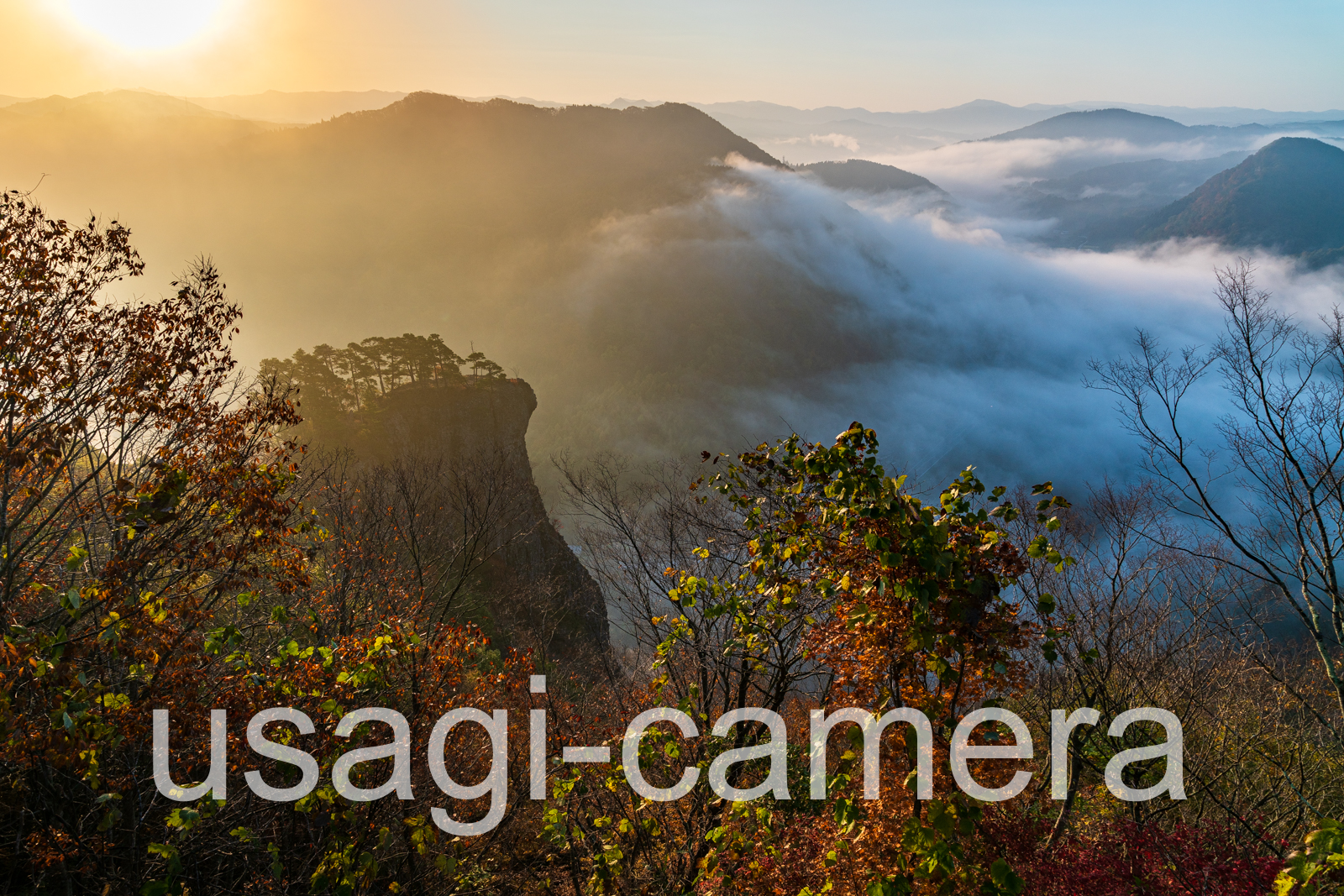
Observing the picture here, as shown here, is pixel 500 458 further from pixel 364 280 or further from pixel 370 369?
pixel 364 280

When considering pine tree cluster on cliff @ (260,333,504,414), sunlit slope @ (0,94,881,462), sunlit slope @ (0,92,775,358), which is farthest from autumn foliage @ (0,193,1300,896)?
sunlit slope @ (0,92,775,358)

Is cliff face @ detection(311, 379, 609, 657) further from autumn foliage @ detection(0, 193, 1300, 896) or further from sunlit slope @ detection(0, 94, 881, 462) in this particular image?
sunlit slope @ detection(0, 94, 881, 462)

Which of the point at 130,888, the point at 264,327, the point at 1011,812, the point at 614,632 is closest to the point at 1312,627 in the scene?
the point at 1011,812

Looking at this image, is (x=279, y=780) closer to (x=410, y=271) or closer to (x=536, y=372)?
(x=536, y=372)

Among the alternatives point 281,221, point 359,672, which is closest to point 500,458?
point 359,672

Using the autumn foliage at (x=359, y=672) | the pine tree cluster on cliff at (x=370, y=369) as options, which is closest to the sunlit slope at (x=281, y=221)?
the pine tree cluster on cliff at (x=370, y=369)

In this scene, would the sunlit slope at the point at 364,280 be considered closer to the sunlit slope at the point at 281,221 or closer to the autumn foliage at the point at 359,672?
the sunlit slope at the point at 281,221
